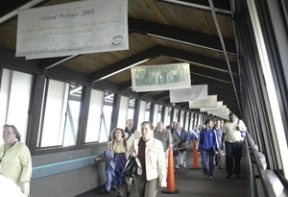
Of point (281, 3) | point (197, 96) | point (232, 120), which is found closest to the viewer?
point (281, 3)

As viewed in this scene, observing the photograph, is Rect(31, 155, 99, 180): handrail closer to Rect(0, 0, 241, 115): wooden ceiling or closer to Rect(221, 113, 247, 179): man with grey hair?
Rect(0, 0, 241, 115): wooden ceiling

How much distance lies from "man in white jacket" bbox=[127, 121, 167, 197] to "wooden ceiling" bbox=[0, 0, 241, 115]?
2.00m

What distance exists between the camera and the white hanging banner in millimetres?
4078

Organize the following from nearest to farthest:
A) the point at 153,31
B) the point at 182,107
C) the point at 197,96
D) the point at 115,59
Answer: the point at 153,31
the point at 115,59
the point at 197,96
the point at 182,107

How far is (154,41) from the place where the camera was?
26.7 ft

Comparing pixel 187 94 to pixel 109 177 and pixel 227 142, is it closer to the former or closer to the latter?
pixel 227 142

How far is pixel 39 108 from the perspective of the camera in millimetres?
6750

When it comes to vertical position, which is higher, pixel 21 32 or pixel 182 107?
pixel 182 107

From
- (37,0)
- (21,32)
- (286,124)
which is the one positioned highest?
(37,0)

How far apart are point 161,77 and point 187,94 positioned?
2.72 meters

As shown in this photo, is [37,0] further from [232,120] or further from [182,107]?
[182,107]

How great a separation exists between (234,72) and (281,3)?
251 inches

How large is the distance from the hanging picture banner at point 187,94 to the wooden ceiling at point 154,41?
71 cm

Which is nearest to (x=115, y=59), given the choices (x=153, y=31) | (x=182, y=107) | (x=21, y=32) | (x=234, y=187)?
(x=153, y=31)
